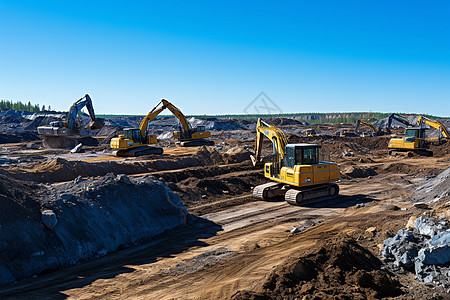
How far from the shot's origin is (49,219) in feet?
32.7

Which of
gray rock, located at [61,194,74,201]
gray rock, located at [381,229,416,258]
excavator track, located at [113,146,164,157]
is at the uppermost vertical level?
excavator track, located at [113,146,164,157]

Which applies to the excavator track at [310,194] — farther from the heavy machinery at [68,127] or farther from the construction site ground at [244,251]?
the heavy machinery at [68,127]

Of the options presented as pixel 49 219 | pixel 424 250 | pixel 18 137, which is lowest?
pixel 424 250

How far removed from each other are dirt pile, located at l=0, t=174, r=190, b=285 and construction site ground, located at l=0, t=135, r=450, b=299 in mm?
414

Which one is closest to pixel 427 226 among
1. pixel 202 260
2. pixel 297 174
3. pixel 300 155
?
pixel 202 260

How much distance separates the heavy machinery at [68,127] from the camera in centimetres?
3369

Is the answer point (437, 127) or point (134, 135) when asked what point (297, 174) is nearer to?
point (134, 135)

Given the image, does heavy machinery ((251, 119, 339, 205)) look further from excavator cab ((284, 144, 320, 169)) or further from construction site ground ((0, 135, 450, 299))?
construction site ground ((0, 135, 450, 299))

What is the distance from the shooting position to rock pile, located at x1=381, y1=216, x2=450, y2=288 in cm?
774

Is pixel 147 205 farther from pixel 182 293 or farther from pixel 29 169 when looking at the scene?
pixel 29 169

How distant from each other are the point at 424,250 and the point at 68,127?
110ft

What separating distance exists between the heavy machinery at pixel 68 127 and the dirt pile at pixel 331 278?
29.2m

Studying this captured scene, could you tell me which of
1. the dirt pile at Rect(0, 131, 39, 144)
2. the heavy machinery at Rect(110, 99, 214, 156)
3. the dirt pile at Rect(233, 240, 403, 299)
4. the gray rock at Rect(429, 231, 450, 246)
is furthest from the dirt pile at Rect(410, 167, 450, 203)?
the dirt pile at Rect(0, 131, 39, 144)

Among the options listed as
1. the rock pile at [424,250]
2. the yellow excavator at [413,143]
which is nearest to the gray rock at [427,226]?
the rock pile at [424,250]
